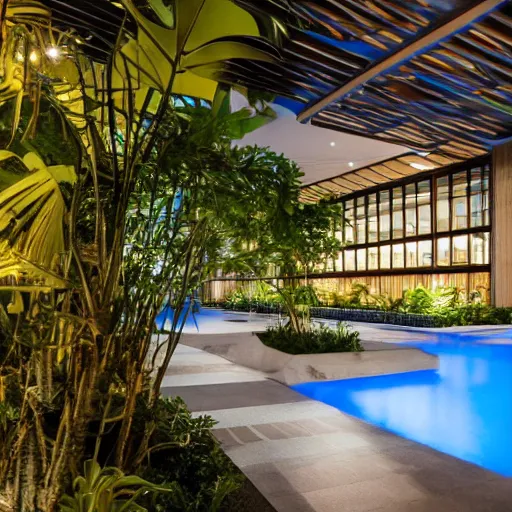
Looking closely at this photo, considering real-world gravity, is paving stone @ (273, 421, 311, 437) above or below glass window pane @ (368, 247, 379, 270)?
below

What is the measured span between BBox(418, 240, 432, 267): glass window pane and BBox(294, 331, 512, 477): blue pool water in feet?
43.1

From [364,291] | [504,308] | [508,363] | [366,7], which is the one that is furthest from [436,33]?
[364,291]

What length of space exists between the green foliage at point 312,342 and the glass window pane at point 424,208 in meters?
15.5

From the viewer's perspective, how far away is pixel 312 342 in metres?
7.54

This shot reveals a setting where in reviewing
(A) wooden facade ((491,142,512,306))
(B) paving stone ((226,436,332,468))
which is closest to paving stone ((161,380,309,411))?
(B) paving stone ((226,436,332,468))

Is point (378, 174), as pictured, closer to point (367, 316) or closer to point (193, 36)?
point (367, 316)

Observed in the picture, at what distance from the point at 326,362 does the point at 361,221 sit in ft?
65.7

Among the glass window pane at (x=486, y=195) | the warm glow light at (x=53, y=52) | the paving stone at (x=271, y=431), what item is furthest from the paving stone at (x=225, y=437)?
the glass window pane at (x=486, y=195)

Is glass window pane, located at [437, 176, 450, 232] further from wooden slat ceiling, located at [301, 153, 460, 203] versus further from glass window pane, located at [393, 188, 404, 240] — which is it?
glass window pane, located at [393, 188, 404, 240]

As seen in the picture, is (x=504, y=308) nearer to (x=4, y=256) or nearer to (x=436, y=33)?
(x=436, y=33)

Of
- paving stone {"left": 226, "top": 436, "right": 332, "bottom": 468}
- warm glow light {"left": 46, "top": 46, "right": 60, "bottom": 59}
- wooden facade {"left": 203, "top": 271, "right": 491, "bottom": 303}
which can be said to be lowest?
paving stone {"left": 226, "top": 436, "right": 332, "bottom": 468}

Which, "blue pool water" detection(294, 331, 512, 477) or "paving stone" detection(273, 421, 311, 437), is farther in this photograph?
"blue pool water" detection(294, 331, 512, 477)

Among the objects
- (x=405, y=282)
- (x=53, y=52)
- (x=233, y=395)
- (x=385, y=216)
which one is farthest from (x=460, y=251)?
(x=53, y=52)

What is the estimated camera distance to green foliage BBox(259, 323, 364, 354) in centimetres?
737
